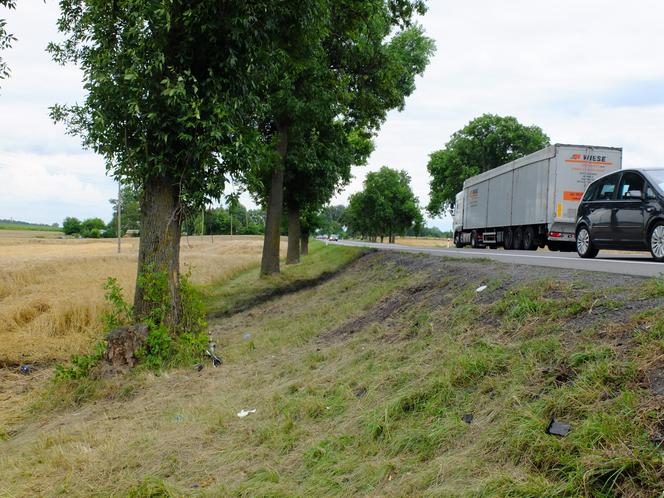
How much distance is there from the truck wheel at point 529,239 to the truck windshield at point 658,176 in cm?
1091

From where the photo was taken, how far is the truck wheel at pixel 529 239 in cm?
2192

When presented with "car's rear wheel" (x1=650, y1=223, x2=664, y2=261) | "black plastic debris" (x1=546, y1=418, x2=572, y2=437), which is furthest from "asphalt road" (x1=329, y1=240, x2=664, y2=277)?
"black plastic debris" (x1=546, y1=418, x2=572, y2=437)

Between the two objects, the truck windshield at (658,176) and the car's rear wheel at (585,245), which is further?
the car's rear wheel at (585,245)

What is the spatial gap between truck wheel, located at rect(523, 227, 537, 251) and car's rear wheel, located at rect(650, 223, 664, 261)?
11.1 metres

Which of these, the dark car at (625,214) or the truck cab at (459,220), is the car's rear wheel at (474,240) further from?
the dark car at (625,214)

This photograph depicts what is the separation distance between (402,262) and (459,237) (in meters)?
21.3

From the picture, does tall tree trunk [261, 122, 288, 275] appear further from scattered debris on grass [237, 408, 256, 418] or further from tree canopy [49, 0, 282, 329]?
scattered debris on grass [237, 408, 256, 418]

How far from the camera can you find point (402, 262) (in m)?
15.2

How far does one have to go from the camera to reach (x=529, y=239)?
73.5 feet

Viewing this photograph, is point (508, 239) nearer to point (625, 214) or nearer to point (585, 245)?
point (585, 245)

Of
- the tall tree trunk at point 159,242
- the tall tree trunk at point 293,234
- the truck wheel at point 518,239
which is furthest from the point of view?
the tall tree trunk at point 293,234

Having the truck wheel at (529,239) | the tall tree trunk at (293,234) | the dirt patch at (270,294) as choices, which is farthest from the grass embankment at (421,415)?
the tall tree trunk at (293,234)

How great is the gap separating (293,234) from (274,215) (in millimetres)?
8825

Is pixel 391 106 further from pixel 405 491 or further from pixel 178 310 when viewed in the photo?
pixel 405 491
